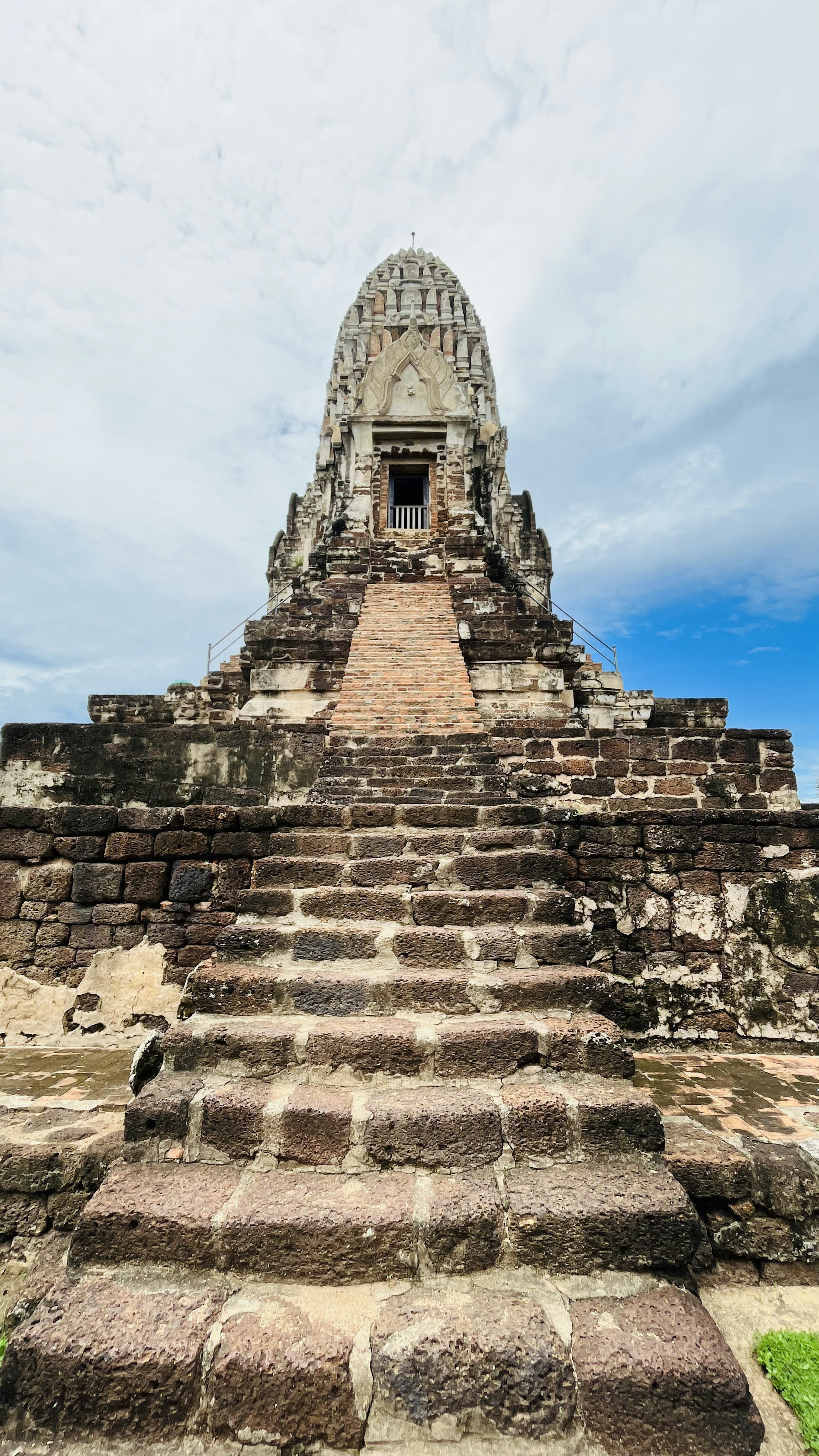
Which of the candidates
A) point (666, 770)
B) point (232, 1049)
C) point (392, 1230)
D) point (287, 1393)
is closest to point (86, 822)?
point (232, 1049)

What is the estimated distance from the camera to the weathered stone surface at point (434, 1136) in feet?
7.06

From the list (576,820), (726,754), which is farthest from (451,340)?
(576,820)

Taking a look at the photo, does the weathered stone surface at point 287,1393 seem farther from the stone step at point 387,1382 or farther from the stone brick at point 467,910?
the stone brick at point 467,910

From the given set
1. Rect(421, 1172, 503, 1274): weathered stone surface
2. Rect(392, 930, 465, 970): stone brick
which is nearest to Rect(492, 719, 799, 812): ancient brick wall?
Rect(392, 930, 465, 970): stone brick

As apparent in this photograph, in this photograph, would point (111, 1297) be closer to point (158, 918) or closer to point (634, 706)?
point (158, 918)

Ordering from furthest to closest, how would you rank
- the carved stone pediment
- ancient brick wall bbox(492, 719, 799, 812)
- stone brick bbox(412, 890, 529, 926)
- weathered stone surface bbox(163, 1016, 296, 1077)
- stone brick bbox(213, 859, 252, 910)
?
the carved stone pediment
ancient brick wall bbox(492, 719, 799, 812)
stone brick bbox(213, 859, 252, 910)
stone brick bbox(412, 890, 529, 926)
weathered stone surface bbox(163, 1016, 296, 1077)

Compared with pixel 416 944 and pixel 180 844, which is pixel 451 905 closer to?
pixel 416 944

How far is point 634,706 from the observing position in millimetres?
8156

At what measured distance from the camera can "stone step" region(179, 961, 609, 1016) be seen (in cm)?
270

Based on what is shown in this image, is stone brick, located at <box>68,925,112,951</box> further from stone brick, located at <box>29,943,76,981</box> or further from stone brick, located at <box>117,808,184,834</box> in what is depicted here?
stone brick, located at <box>117,808,184,834</box>

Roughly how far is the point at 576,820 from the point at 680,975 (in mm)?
1135

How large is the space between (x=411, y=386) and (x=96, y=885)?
1322 centimetres

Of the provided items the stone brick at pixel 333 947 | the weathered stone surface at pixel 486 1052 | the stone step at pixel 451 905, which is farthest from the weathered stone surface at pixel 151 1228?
the stone step at pixel 451 905

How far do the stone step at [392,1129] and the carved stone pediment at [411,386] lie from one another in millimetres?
13897
